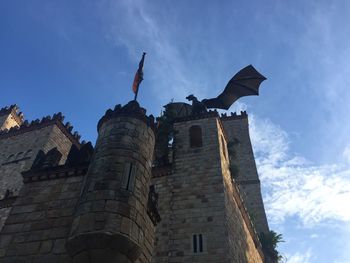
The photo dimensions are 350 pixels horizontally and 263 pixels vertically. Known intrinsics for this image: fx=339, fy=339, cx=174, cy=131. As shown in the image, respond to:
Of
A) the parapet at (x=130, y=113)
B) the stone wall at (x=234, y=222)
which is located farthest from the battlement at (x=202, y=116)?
the parapet at (x=130, y=113)

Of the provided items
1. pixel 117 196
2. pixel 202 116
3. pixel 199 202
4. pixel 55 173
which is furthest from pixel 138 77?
pixel 202 116

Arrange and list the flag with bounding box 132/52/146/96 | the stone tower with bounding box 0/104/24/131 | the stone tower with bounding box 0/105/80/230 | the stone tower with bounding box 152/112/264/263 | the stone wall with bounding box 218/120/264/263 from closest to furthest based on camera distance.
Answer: the flag with bounding box 132/52/146/96 < the stone tower with bounding box 152/112/264/263 < the stone wall with bounding box 218/120/264/263 < the stone tower with bounding box 0/105/80/230 < the stone tower with bounding box 0/104/24/131

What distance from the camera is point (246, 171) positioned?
3102 centimetres

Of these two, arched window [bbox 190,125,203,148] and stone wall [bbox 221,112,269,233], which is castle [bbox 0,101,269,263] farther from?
stone wall [bbox 221,112,269,233]

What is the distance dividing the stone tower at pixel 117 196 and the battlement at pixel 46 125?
818 inches

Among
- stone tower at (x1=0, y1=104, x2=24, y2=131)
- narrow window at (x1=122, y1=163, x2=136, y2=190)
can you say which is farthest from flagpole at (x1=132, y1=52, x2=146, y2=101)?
stone tower at (x1=0, y1=104, x2=24, y2=131)

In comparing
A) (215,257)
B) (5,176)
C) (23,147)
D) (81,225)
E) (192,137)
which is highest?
(23,147)

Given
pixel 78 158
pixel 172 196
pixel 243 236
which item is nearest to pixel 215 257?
pixel 172 196

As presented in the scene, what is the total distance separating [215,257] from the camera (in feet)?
39.3

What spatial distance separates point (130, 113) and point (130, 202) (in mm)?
2605

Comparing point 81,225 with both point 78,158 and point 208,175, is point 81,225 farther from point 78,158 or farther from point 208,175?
point 208,175

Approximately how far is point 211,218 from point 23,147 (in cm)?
2005

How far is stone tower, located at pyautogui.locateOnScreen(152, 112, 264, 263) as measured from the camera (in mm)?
12531

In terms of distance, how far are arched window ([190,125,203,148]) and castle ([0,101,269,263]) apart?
5cm
